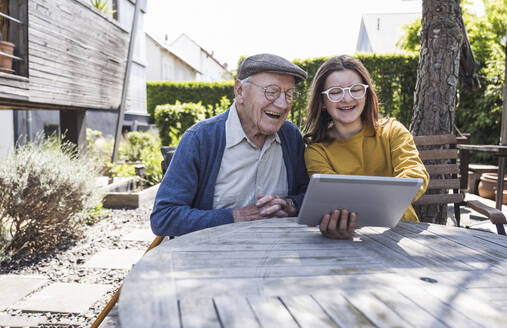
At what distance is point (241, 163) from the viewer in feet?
7.16

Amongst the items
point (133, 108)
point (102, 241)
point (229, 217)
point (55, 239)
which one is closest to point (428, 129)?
point (229, 217)

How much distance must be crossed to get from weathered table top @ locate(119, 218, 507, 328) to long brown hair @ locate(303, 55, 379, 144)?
970mm

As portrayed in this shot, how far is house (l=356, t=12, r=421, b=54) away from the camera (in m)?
28.5

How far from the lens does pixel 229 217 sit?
6.24 ft

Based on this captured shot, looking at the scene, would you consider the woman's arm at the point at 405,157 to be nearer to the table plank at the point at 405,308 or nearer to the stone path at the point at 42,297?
the table plank at the point at 405,308

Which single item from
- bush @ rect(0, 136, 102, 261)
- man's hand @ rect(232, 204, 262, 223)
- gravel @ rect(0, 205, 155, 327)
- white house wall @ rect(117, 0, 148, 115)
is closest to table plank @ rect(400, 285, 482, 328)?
man's hand @ rect(232, 204, 262, 223)

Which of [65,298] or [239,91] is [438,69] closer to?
[239,91]

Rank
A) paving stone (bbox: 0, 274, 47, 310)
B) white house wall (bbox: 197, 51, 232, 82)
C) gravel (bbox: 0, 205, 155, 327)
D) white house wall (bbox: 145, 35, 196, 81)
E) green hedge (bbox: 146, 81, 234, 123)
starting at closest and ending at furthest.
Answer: gravel (bbox: 0, 205, 155, 327)
paving stone (bbox: 0, 274, 47, 310)
green hedge (bbox: 146, 81, 234, 123)
white house wall (bbox: 145, 35, 196, 81)
white house wall (bbox: 197, 51, 232, 82)

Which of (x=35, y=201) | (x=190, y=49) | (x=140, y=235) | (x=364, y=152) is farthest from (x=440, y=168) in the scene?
(x=190, y=49)

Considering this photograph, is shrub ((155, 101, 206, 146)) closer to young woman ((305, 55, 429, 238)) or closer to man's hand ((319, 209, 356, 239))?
young woman ((305, 55, 429, 238))

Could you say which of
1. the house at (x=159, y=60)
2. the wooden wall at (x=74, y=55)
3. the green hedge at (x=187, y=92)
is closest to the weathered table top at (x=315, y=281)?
the wooden wall at (x=74, y=55)

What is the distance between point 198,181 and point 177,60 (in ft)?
103

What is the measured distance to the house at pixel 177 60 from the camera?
2814 cm

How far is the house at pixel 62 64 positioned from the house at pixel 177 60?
18.6 m
